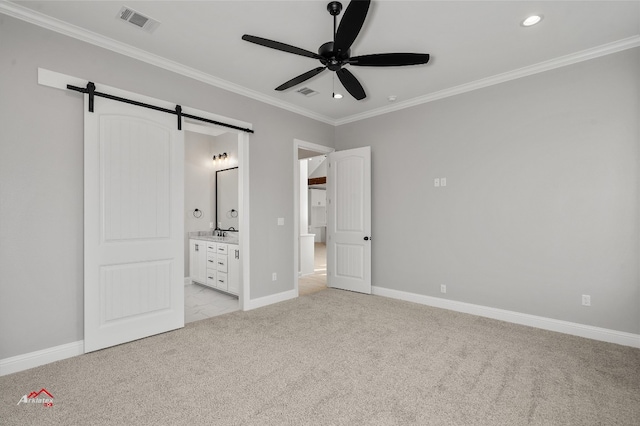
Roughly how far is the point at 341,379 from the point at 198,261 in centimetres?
380

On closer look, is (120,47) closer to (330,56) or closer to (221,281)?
(330,56)

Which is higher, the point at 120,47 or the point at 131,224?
the point at 120,47

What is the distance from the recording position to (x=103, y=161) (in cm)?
287

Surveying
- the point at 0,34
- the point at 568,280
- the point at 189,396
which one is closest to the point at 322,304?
the point at 189,396

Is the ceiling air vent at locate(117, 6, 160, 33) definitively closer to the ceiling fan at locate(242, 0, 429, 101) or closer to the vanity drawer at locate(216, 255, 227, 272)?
the ceiling fan at locate(242, 0, 429, 101)

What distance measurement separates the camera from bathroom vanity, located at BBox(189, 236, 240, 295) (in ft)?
15.1

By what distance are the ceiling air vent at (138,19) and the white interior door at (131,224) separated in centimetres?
74

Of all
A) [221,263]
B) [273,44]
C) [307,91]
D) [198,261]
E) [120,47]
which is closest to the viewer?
[273,44]

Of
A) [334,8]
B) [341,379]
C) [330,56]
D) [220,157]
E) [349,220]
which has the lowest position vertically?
[341,379]

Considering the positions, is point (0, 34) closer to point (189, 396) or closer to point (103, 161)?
point (103, 161)

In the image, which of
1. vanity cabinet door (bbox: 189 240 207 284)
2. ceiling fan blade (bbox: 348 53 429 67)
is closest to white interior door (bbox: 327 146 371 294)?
vanity cabinet door (bbox: 189 240 207 284)

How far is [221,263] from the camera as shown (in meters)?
4.84

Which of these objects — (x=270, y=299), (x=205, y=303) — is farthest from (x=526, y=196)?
(x=205, y=303)

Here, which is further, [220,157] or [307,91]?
[220,157]
